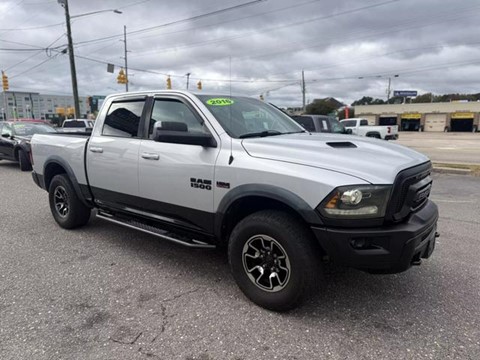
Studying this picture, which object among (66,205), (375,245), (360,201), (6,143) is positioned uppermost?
(360,201)

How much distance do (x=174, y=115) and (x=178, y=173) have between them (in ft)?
2.24

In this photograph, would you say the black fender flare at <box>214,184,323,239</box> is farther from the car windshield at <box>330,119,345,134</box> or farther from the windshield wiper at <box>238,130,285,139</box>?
the car windshield at <box>330,119,345,134</box>

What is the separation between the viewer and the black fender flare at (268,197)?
281cm

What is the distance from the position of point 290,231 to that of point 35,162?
4.69m

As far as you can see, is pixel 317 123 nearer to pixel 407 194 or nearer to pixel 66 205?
pixel 66 205

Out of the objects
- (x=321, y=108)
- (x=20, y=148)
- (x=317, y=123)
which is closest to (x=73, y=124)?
(x=20, y=148)

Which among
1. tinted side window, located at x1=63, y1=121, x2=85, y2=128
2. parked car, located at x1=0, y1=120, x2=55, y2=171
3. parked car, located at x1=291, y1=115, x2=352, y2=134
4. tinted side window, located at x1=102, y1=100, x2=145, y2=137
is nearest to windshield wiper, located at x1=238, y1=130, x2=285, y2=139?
tinted side window, located at x1=102, y1=100, x2=145, y2=137

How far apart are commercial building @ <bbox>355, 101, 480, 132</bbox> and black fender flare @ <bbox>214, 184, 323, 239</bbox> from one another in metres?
68.1

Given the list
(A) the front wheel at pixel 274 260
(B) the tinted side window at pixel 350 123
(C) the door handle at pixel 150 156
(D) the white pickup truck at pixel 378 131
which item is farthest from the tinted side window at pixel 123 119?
(B) the tinted side window at pixel 350 123

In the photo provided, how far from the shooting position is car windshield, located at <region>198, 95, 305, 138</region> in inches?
142

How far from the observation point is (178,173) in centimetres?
365

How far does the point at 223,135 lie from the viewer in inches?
135

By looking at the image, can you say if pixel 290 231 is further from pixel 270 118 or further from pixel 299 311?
pixel 270 118

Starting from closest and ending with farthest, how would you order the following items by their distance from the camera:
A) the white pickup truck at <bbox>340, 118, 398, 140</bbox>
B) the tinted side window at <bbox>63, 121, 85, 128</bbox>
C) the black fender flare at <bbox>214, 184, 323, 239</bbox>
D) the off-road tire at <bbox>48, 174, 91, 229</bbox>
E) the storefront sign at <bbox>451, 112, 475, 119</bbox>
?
1. the black fender flare at <bbox>214, 184, 323, 239</bbox>
2. the off-road tire at <bbox>48, 174, 91, 229</bbox>
3. the tinted side window at <bbox>63, 121, 85, 128</bbox>
4. the white pickup truck at <bbox>340, 118, 398, 140</bbox>
5. the storefront sign at <bbox>451, 112, 475, 119</bbox>
